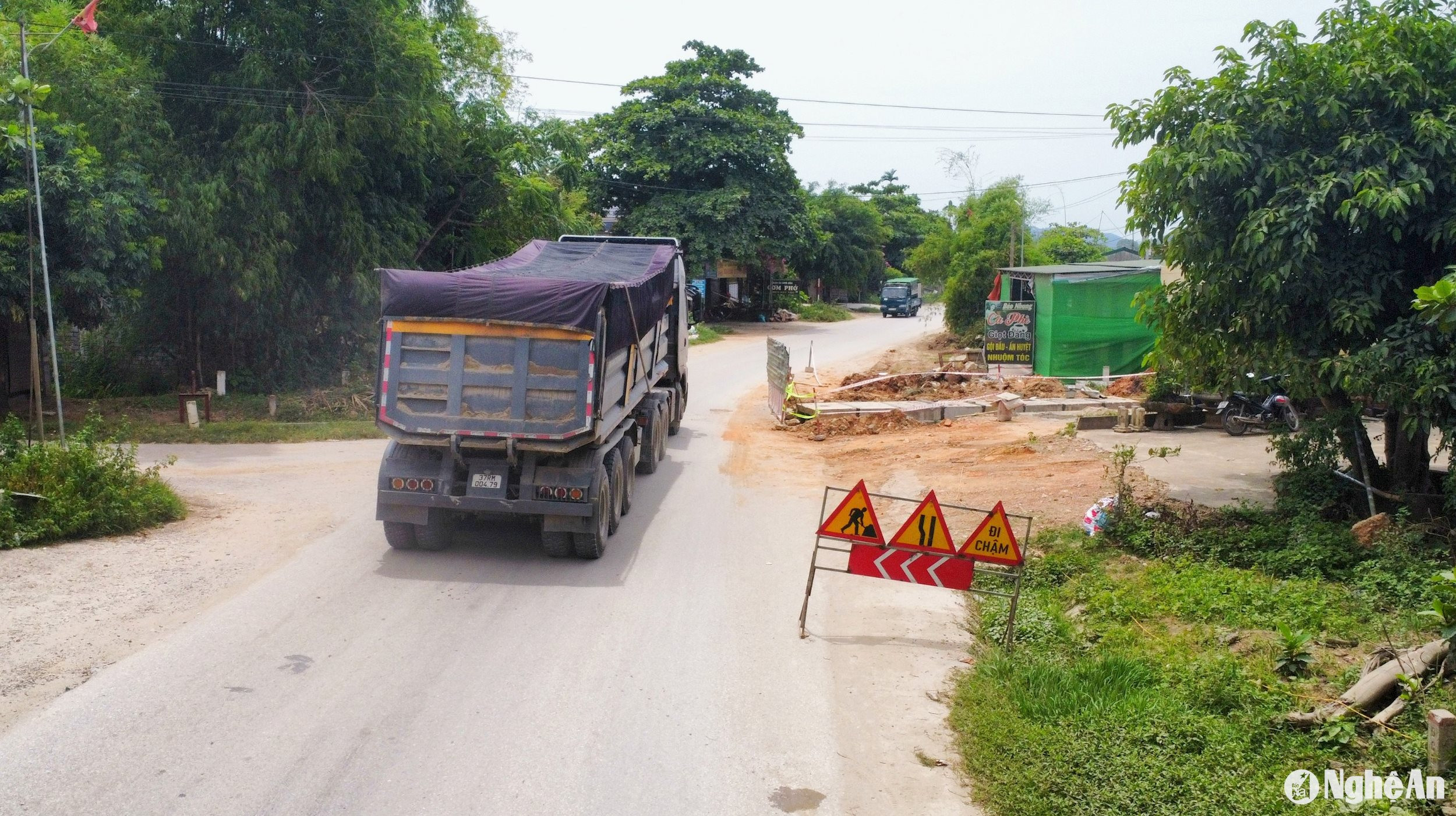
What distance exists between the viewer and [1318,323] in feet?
32.2

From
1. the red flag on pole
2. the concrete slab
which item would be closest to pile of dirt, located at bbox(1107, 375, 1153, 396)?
the concrete slab

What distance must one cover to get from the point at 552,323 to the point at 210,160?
12873mm

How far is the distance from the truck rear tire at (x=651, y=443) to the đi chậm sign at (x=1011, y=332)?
41.2 feet

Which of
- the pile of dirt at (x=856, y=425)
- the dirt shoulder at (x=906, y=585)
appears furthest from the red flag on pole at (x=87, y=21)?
the pile of dirt at (x=856, y=425)

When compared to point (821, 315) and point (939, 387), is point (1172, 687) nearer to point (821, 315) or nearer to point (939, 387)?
point (939, 387)

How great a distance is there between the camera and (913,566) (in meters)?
8.19

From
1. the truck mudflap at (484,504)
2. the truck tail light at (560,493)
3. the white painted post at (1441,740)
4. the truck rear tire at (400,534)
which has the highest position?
the truck tail light at (560,493)

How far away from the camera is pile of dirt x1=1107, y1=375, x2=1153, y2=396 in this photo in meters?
21.5

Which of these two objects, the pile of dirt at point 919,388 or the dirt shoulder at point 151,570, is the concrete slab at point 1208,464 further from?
the dirt shoulder at point 151,570

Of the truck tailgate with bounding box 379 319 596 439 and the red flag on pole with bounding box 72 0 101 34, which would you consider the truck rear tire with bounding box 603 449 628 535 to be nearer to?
the truck tailgate with bounding box 379 319 596 439

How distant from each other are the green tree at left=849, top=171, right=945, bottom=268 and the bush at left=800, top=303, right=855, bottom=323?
13.6 meters

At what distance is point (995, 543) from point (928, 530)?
1.67ft

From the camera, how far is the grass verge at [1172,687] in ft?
18.2

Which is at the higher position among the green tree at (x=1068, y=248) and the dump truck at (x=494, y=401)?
the green tree at (x=1068, y=248)
